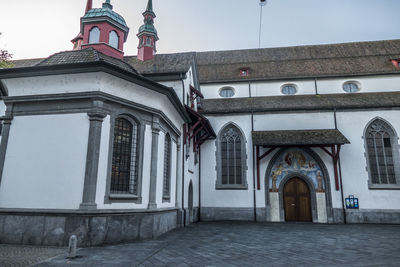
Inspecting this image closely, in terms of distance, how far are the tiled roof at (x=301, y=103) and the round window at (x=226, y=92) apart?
2.57ft

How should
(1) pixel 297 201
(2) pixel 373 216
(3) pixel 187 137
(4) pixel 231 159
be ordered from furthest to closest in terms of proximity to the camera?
1. (4) pixel 231 159
2. (1) pixel 297 201
3. (2) pixel 373 216
4. (3) pixel 187 137

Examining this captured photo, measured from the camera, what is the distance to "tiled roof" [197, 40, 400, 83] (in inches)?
813

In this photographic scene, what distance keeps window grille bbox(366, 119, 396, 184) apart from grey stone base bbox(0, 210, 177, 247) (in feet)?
48.8

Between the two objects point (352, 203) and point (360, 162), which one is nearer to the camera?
point (352, 203)

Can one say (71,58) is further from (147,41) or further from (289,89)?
(289,89)

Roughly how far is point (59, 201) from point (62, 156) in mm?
1409

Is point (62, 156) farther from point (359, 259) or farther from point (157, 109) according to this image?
point (359, 259)

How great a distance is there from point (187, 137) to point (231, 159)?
421cm

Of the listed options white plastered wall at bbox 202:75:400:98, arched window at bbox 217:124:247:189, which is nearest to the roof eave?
arched window at bbox 217:124:247:189

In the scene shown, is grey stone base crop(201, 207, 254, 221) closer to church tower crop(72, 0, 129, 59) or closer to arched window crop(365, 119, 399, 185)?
arched window crop(365, 119, 399, 185)

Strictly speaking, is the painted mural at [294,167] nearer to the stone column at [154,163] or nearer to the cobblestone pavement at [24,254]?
the stone column at [154,163]

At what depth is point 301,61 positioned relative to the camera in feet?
74.5

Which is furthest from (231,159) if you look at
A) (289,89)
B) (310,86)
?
(310,86)

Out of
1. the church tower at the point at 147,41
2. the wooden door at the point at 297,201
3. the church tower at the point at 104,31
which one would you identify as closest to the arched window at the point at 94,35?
the church tower at the point at 104,31
